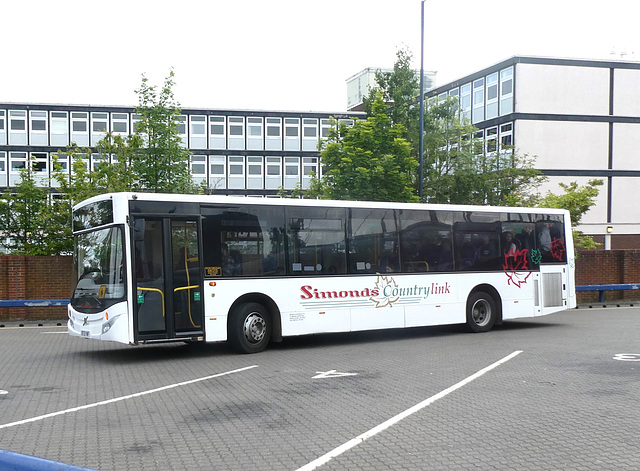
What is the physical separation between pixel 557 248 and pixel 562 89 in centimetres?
3094

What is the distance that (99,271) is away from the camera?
12.8m

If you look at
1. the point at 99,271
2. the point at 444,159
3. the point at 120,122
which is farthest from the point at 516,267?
the point at 120,122

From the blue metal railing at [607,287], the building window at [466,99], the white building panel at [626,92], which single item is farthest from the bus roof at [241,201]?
the white building panel at [626,92]

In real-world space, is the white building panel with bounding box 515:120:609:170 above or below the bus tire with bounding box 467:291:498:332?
above

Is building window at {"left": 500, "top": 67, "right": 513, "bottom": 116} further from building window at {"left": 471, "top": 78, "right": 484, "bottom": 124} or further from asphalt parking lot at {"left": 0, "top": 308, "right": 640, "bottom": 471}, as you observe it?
asphalt parking lot at {"left": 0, "top": 308, "right": 640, "bottom": 471}

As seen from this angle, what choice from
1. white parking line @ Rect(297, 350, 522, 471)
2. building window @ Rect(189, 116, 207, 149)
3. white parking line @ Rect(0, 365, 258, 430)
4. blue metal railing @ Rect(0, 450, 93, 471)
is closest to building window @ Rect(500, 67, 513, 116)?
building window @ Rect(189, 116, 207, 149)

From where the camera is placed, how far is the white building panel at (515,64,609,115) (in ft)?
149

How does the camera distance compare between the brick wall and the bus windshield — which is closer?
the bus windshield

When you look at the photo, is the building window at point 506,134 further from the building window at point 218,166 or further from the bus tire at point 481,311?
the bus tire at point 481,311

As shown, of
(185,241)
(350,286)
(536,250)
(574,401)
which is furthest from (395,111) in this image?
(574,401)

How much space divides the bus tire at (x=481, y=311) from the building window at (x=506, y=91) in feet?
102

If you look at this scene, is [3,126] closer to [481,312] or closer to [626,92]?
[626,92]

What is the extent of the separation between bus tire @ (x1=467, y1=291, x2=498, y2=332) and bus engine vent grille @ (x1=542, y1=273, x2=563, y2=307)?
164 centimetres

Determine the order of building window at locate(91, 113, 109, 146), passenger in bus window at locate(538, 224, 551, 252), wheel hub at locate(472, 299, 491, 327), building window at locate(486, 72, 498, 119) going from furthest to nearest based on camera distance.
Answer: building window at locate(91, 113, 109, 146) → building window at locate(486, 72, 498, 119) → passenger in bus window at locate(538, 224, 551, 252) → wheel hub at locate(472, 299, 491, 327)
